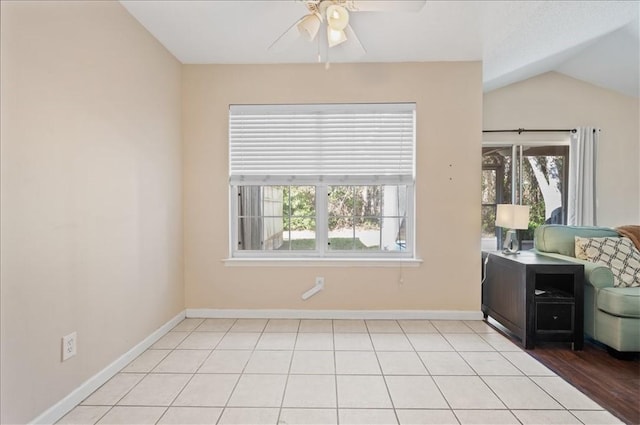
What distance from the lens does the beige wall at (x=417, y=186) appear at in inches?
122

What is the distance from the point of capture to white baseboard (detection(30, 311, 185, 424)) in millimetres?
1646

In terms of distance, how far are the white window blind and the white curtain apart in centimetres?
279

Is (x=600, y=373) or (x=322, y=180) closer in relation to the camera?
(x=600, y=373)

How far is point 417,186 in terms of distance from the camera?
3.13m

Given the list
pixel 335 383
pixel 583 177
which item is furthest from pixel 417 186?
pixel 583 177

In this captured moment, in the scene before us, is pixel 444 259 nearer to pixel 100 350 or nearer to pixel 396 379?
pixel 396 379

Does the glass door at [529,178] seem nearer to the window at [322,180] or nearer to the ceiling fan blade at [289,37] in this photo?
the window at [322,180]

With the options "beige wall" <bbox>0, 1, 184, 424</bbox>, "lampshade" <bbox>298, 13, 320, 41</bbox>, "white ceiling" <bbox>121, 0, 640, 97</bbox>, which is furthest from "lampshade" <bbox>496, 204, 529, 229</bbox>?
"beige wall" <bbox>0, 1, 184, 424</bbox>

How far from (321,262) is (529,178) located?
11.0ft

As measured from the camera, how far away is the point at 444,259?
314 centimetres

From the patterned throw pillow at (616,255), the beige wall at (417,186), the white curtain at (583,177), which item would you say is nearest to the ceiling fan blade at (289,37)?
the beige wall at (417,186)

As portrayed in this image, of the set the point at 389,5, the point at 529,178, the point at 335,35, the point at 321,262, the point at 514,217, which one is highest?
the point at 389,5

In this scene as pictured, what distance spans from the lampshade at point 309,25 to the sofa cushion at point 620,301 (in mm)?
2854

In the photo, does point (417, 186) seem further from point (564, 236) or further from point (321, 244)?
point (564, 236)
